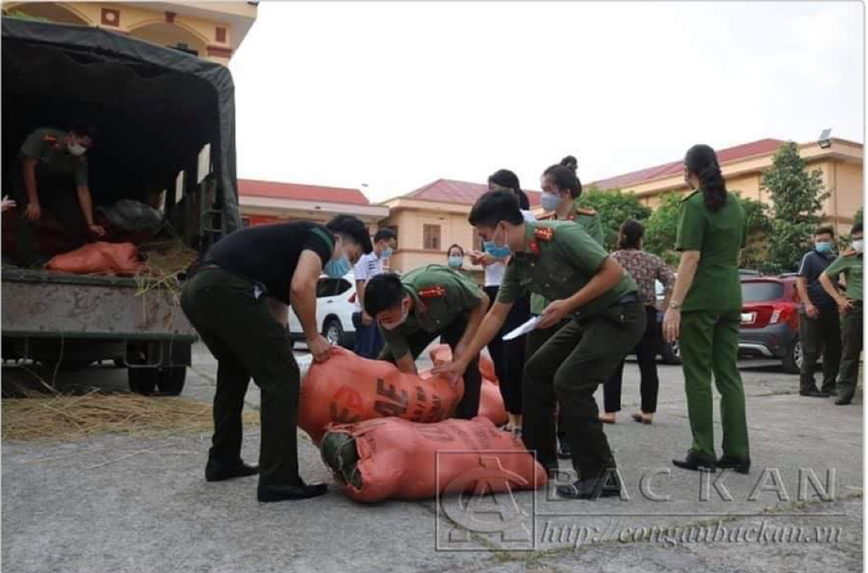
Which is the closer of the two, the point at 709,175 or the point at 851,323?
the point at 709,175

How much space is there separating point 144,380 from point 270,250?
3.46 meters

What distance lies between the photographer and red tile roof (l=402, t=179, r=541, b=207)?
39.1 meters

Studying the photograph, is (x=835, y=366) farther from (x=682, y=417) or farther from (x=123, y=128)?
(x=123, y=128)

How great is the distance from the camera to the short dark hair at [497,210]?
316 centimetres

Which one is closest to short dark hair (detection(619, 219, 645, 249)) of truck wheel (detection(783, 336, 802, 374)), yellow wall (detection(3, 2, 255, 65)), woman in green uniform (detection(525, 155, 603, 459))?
woman in green uniform (detection(525, 155, 603, 459))

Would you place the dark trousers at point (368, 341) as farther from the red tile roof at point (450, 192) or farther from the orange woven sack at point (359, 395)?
the red tile roof at point (450, 192)

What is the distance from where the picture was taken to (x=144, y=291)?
5.44 metres

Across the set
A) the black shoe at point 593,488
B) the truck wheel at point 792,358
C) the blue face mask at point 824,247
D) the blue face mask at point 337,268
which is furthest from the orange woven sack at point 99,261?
the truck wheel at point 792,358

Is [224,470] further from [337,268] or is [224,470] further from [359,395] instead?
[337,268]

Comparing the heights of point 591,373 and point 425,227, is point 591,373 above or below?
below

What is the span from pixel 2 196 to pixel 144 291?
2210 mm

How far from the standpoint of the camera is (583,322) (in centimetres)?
330

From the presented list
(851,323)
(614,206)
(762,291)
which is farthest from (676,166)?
(851,323)

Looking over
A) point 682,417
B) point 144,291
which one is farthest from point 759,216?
point 144,291
